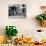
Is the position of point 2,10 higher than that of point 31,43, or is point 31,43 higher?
point 2,10

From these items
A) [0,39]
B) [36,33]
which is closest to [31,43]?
[36,33]

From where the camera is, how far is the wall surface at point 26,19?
2.99 meters

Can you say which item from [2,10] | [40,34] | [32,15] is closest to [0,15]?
[2,10]

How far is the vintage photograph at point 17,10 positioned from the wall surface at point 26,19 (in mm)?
51

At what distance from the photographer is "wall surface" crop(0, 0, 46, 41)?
2.99 metres

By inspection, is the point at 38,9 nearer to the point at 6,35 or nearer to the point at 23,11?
→ the point at 23,11

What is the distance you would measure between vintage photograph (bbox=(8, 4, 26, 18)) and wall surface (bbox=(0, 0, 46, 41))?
5 cm

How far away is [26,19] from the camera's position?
300 cm

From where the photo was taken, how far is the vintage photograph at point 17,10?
299cm

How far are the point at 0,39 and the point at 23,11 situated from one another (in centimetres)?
61

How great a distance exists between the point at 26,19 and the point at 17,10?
21cm

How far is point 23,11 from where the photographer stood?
118 inches

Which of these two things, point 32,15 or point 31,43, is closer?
point 31,43

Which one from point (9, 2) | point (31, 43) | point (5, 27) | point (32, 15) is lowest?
point (31, 43)
